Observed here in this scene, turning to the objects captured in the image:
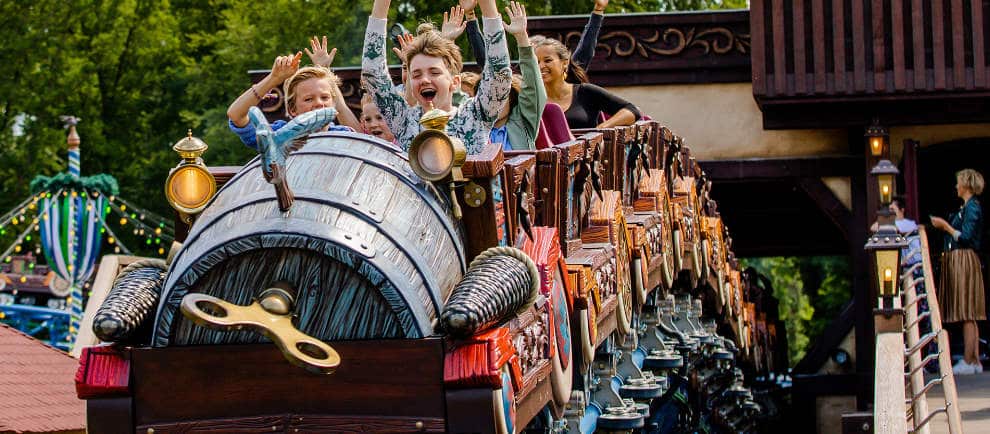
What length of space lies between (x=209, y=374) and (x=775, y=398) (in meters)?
14.6

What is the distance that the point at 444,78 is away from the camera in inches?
223

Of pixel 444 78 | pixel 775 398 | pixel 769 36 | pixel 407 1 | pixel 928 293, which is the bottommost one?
pixel 775 398

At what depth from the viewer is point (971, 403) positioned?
11.6m

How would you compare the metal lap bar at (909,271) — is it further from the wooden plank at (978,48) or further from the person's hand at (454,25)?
the person's hand at (454,25)

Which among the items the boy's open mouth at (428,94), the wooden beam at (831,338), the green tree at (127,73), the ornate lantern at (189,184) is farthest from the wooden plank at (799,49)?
the green tree at (127,73)

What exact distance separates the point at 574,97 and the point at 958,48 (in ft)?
23.3

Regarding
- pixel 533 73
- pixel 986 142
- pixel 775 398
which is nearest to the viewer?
pixel 533 73

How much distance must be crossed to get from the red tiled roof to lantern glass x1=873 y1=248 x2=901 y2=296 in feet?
16.1

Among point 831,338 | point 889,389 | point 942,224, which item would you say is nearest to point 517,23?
point 889,389

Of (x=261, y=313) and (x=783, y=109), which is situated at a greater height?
(x=783, y=109)

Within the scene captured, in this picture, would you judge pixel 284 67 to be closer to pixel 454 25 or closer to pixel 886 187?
pixel 454 25

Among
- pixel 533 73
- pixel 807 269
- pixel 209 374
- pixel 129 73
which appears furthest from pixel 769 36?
pixel 807 269

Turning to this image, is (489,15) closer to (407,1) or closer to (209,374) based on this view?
(209,374)

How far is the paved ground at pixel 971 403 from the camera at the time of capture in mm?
10507
